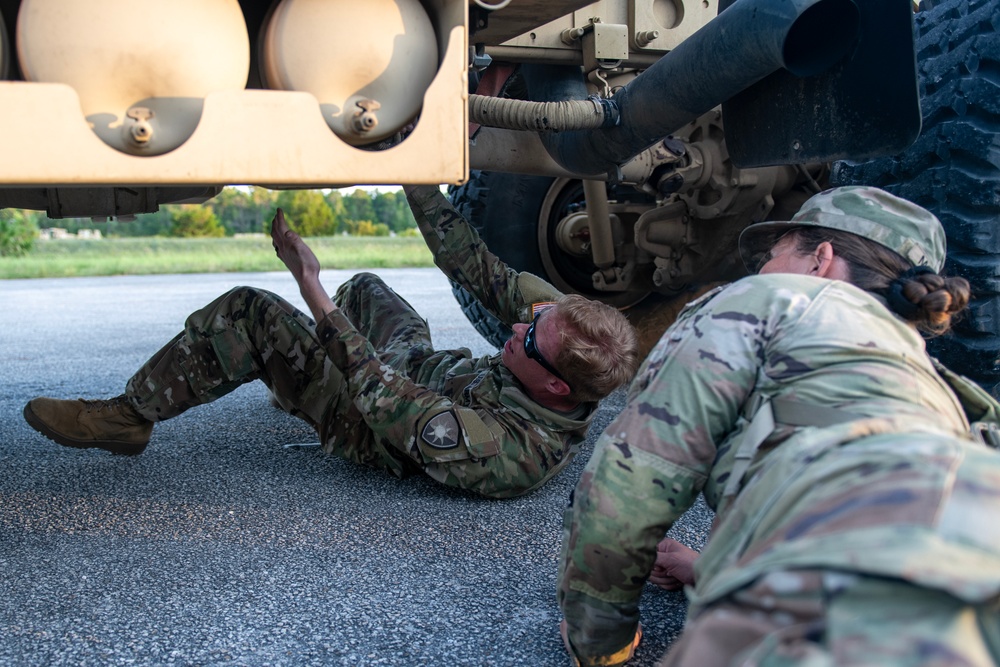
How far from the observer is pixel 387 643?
183 cm

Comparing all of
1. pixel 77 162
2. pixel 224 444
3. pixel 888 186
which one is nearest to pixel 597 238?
pixel 888 186

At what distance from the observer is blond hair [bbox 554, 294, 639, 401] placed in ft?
7.98

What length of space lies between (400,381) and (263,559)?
589 millimetres

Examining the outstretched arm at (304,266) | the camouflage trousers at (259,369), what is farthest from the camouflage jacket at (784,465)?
the camouflage trousers at (259,369)

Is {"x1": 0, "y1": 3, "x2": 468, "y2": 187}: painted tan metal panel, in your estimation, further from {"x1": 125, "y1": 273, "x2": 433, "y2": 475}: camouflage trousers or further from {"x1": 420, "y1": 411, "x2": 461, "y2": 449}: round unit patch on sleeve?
Result: {"x1": 125, "y1": 273, "x2": 433, "y2": 475}: camouflage trousers

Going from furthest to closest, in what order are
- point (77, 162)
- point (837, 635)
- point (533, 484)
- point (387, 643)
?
point (533, 484) < point (387, 643) < point (77, 162) < point (837, 635)

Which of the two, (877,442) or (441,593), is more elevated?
(877,442)

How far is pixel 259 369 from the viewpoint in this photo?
9.61ft

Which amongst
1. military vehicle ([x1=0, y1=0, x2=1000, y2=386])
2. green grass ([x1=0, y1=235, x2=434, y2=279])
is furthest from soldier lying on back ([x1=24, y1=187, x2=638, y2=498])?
green grass ([x1=0, y1=235, x2=434, y2=279])

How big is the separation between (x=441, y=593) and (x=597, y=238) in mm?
2125

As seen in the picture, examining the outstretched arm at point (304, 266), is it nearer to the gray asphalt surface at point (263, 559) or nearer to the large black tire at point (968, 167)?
the gray asphalt surface at point (263, 559)

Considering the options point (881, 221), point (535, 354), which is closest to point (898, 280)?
point (881, 221)

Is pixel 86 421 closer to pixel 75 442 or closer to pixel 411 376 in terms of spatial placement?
pixel 75 442

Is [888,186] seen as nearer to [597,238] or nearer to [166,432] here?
[597,238]
